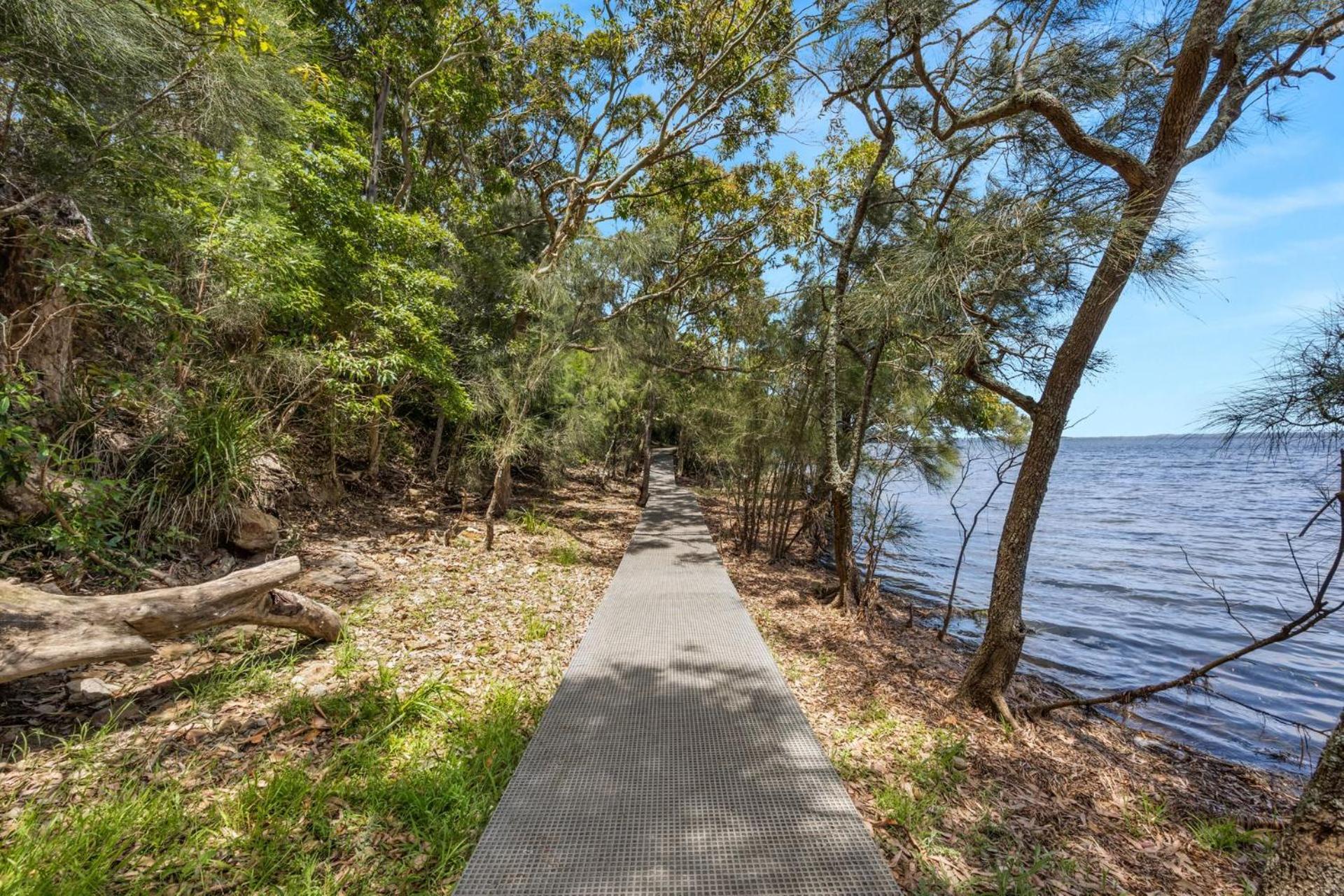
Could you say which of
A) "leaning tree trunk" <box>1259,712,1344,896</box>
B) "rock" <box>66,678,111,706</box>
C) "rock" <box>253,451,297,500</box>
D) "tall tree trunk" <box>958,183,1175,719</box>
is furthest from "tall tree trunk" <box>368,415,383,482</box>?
"leaning tree trunk" <box>1259,712,1344,896</box>

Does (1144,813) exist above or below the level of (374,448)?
below

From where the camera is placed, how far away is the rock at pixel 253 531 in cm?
371

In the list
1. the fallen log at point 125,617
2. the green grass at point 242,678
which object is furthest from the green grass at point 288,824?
the fallen log at point 125,617

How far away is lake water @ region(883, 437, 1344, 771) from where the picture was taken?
377 cm

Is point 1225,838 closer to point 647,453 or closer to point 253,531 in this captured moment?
point 253,531

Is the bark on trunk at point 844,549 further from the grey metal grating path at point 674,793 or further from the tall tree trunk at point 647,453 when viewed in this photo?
the tall tree trunk at point 647,453

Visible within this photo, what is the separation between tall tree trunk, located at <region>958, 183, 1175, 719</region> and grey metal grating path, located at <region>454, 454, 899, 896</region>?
1384 mm

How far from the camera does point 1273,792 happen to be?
291cm

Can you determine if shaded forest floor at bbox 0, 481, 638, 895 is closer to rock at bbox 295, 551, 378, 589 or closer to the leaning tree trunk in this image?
rock at bbox 295, 551, 378, 589

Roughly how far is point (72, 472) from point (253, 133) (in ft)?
10.5

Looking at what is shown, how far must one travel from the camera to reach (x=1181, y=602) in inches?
271

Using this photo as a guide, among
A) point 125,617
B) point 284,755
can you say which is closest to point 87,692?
point 125,617

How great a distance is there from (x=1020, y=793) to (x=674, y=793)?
179 cm

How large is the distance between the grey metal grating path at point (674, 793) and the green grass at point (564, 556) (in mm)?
2246
